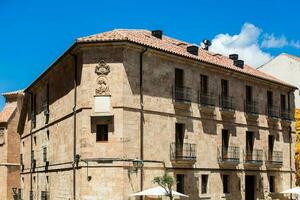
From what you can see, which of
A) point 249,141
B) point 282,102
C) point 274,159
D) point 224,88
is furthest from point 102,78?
point 282,102

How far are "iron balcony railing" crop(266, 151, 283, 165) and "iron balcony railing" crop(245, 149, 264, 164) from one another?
3.07 ft

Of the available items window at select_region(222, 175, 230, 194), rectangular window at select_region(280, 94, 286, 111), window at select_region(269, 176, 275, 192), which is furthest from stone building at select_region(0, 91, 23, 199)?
rectangular window at select_region(280, 94, 286, 111)

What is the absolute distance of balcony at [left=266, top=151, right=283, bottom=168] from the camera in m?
35.4

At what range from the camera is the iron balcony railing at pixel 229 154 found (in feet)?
103

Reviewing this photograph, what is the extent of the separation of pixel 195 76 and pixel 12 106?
21.9 metres

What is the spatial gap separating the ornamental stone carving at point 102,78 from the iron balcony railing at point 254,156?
37.9 feet

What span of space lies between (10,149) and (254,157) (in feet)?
70.0

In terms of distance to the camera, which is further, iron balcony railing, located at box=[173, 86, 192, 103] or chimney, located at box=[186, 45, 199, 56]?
chimney, located at box=[186, 45, 199, 56]

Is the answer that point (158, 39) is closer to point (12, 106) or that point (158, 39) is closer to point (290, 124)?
point (290, 124)

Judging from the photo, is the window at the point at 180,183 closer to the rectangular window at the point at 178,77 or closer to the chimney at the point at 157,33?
the rectangular window at the point at 178,77

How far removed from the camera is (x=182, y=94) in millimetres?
28922

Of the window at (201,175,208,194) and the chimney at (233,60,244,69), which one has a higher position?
the chimney at (233,60,244,69)

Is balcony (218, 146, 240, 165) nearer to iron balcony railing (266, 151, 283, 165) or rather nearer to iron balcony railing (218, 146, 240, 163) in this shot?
iron balcony railing (218, 146, 240, 163)

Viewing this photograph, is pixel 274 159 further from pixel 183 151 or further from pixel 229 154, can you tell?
pixel 183 151
